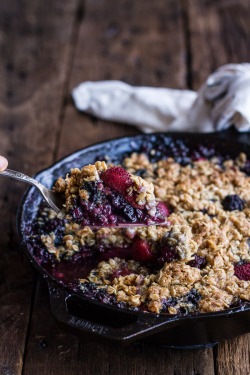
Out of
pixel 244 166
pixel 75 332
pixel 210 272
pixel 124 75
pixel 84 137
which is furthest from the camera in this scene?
pixel 124 75

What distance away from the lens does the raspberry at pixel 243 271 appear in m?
1.81

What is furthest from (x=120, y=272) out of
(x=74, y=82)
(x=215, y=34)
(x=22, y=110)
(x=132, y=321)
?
(x=215, y=34)

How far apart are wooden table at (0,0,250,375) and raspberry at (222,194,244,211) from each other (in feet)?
1.87

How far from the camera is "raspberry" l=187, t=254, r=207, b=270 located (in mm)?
1855

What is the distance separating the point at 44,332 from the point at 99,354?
0.84 ft

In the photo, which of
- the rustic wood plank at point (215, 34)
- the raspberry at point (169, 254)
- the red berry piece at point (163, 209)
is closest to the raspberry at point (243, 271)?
the raspberry at point (169, 254)

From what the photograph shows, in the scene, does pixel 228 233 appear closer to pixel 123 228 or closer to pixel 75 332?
pixel 123 228

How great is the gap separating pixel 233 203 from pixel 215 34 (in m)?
1.98

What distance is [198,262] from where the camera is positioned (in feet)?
6.09

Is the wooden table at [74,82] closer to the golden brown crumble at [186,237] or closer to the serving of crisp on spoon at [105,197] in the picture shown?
the golden brown crumble at [186,237]

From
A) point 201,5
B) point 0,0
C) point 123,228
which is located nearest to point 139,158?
point 123,228

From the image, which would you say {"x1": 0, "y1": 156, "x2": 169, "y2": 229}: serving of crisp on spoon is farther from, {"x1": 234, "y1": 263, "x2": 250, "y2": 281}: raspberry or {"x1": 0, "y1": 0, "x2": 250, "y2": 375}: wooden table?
{"x1": 0, "y1": 0, "x2": 250, "y2": 375}: wooden table

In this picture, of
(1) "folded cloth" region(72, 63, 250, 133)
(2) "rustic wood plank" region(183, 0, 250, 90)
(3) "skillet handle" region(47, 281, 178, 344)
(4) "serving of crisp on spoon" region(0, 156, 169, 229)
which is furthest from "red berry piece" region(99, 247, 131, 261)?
(2) "rustic wood plank" region(183, 0, 250, 90)

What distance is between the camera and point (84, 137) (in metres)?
2.98
